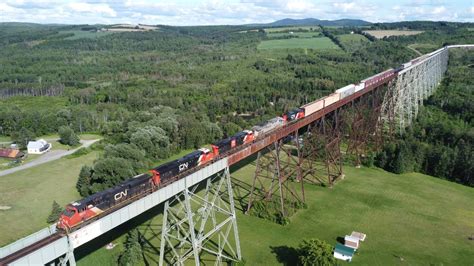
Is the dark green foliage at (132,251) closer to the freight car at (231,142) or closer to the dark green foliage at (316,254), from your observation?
the freight car at (231,142)

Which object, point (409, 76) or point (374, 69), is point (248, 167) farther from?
point (374, 69)

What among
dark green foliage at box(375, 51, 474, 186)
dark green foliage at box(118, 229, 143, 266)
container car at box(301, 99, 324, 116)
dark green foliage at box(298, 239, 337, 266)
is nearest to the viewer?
dark green foliage at box(298, 239, 337, 266)

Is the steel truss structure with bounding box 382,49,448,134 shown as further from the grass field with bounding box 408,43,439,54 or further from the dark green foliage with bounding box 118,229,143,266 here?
the grass field with bounding box 408,43,439,54

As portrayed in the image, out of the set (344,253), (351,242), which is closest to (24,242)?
(344,253)

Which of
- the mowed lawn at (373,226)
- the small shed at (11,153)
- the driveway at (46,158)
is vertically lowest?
the driveway at (46,158)

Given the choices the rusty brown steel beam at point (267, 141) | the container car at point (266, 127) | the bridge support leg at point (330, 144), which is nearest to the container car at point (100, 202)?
the rusty brown steel beam at point (267, 141)

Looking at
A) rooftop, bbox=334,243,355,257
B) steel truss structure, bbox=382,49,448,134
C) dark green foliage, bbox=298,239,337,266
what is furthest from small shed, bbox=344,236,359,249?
steel truss structure, bbox=382,49,448,134
